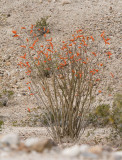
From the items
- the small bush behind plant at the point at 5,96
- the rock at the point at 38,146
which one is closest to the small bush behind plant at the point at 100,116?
the small bush behind plant at the point at 5,96

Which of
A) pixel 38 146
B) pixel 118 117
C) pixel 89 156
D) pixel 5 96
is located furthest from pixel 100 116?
pixel 89 156

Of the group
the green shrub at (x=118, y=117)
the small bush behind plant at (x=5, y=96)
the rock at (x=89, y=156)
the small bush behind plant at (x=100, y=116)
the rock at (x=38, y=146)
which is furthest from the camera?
the small bush behind plant at (x=5, y=96)

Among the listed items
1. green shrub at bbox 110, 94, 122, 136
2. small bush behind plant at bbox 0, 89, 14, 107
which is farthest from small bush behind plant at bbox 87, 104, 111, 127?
small bush behind plant at bbox 0, 89, 14, 107

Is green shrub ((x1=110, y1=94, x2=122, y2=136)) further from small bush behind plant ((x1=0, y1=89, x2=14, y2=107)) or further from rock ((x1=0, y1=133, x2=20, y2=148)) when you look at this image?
small bush behind plant ((x1=0, y1=89, x2=14, y2=107))

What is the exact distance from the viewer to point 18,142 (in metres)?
2.79

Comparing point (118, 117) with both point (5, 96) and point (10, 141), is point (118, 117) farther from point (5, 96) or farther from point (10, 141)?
point (5, 96)

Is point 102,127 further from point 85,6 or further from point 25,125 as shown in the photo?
point 85,6

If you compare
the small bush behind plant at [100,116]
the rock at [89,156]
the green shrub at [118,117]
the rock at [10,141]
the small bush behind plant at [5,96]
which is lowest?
the small bush behind plant at [5,96]

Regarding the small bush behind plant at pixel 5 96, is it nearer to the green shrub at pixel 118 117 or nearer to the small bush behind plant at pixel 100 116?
the small bush behind plant at pixel 100 116

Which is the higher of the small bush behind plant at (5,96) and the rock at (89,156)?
the rock at (89,156)

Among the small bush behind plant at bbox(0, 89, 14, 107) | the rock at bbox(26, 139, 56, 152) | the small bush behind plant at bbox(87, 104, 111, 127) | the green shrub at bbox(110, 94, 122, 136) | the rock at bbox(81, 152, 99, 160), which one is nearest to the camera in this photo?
the rock at bbox(81, 152, 99, 160)

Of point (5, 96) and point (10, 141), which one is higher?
point (10, 141)

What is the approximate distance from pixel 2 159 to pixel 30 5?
39.9 ft

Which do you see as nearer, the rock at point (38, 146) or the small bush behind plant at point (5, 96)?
the rock at point (38, 146)
